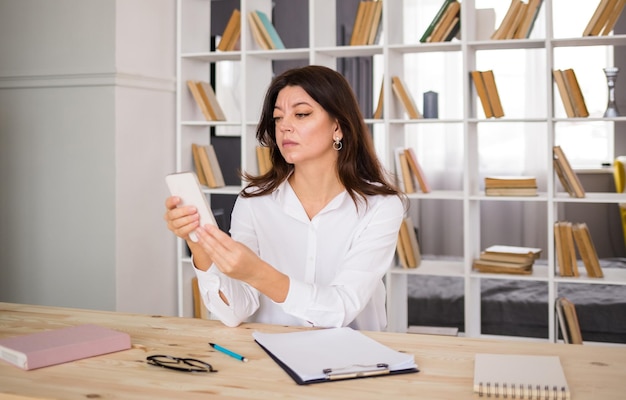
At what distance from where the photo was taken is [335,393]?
4.15 feet

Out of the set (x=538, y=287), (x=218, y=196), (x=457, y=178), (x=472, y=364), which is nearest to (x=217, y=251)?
(x=472, y=364)

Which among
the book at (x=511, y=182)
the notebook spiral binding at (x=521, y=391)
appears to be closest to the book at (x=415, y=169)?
the book at (x=511, y=182)

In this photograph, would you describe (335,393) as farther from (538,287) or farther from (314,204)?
(538,287)

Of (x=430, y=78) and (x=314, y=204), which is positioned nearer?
(x=314, y=204)

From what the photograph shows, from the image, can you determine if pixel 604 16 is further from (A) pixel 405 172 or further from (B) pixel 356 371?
(B) pixel 356 371

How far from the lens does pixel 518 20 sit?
3645 millimetres

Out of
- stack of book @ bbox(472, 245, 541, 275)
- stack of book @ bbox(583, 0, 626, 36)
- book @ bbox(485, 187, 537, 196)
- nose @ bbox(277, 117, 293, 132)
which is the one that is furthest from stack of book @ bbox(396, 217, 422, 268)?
nose @ bbox(277, 117, 293, 132)

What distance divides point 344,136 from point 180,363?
3.31ft

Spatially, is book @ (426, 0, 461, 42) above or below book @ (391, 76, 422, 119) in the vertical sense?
above

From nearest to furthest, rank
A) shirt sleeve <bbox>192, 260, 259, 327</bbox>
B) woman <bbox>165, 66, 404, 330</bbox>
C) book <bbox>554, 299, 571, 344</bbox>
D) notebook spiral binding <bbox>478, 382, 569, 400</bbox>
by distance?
notebook spiral binding <bbox>478, 382, 569, 400</bbox>
shirt sleeve <bbox>192, 260, 259, 327</bbox>
woman <bbox>165, 66, 404, 330</bbox>
book <bbox>554, 299, 571, 344</bbox>

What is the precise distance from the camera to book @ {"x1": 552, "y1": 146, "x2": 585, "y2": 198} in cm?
363

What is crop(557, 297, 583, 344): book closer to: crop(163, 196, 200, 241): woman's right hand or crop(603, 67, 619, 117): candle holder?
crop(603, 67, 619, 117): candle holder

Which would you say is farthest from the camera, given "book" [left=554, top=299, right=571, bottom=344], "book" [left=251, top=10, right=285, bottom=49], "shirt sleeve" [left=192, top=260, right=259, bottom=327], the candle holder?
"book" [left=251, top=10, right=285, bottom=49]

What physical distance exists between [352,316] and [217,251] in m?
0.43
